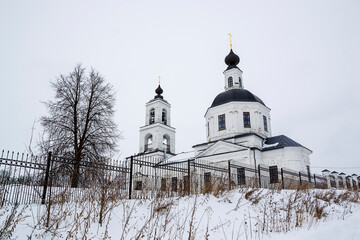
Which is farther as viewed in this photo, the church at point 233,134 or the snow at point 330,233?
the church at point 233,134

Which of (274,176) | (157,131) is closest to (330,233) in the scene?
(274,176)

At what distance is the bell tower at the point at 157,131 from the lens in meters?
36.5

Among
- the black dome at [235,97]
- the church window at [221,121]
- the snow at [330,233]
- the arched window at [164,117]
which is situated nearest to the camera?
the snow at [330,233]

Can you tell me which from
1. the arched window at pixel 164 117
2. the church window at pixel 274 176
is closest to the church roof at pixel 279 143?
the church window at pixel 274 176

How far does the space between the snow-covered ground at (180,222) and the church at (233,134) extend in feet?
38.1

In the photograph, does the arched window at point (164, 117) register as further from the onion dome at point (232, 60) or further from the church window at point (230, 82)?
the onion dome at point (232, 60)

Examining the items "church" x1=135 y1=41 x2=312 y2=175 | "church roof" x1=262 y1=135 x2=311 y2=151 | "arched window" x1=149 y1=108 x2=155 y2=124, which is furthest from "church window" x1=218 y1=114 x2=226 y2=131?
"arched window" x1=149 y1=108 x2=155 y2=124

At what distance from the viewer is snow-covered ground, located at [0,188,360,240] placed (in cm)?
516

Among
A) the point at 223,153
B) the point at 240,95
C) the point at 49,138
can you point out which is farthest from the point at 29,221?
the point at 240,95

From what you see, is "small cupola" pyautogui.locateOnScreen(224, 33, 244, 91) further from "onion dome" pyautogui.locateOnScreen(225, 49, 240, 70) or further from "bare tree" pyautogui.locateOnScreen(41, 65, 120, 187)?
"bare tree" pyautogui.locateOnScreen(41, 65, 120, 187)

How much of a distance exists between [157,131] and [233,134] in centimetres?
1183

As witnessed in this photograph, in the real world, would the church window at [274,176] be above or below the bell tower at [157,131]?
below

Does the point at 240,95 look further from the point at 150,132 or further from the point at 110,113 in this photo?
the point at 110,113

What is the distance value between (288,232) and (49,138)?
16402 mm
